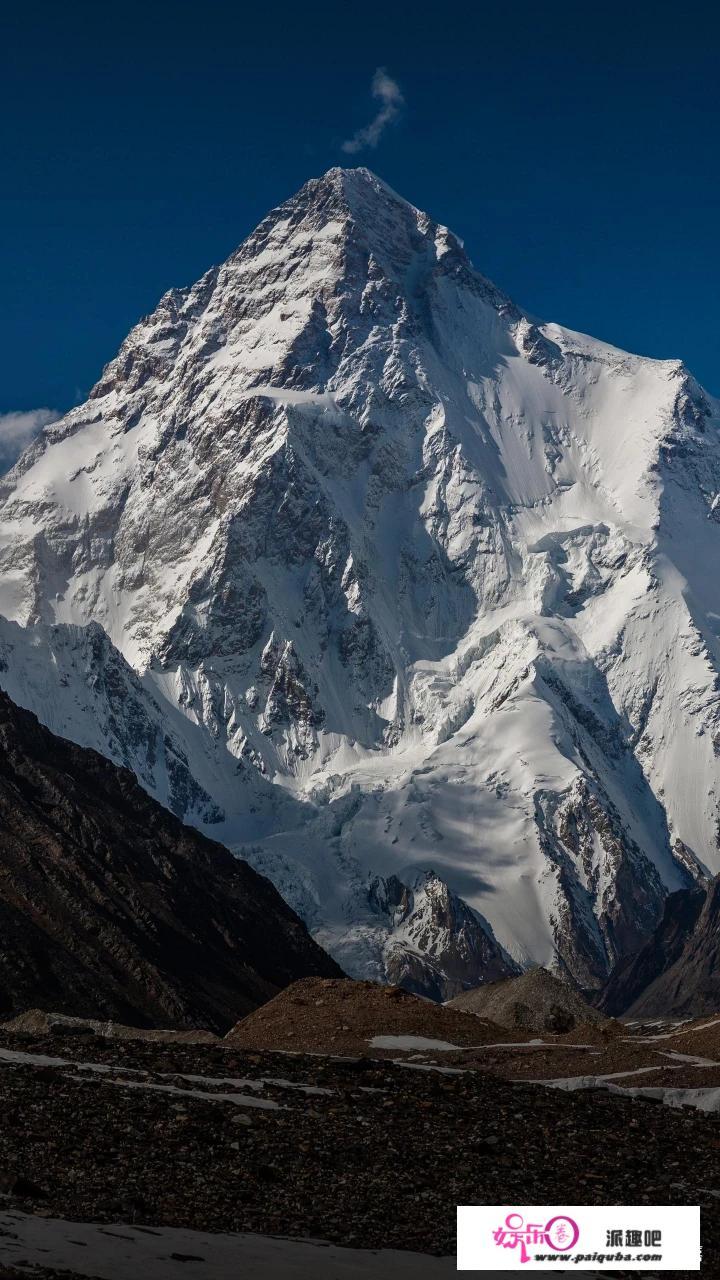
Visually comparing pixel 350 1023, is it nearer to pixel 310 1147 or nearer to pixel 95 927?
pixel 310 1147

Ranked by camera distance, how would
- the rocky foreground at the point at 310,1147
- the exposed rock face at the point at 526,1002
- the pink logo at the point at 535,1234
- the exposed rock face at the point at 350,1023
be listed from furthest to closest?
1. the exposed rock face at the point at 526,1002
2. the exposed rock face at the point at 350,1023
3. the rocky foreground at the point at 310,1147
4. the pink logo at the point at 535,1234

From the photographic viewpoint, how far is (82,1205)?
34.5 meters

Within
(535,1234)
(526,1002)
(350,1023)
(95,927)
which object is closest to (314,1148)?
(535,1234)

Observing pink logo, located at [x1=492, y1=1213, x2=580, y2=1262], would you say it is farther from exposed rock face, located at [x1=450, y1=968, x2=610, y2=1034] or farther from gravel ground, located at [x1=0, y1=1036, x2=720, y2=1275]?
exposed rock face, located at [x1=450, y1=968, x2=610, y2=1034]

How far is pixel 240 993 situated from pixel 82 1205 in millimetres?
147161

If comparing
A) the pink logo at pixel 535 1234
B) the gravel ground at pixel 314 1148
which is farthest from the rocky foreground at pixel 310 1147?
the pink logo at pixel 535 1234

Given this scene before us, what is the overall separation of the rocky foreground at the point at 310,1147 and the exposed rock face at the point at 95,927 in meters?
89.1

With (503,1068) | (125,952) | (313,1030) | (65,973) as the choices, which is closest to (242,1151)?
(503,1068)

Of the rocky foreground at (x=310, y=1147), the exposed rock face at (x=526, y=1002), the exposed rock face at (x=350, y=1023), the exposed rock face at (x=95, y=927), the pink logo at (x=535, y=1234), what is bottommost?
the pink logo at (x=535, y=1234)

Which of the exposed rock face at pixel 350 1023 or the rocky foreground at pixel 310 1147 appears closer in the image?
the rocky foreground at pixel 310 1147

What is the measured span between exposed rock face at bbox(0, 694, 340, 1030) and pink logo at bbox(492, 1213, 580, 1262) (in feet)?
340

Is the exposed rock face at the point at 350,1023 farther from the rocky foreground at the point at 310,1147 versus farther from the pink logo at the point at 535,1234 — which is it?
the pink logo at the point at 535,1234

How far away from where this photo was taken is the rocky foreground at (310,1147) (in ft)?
116

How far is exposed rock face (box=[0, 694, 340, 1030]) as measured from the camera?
147125 mm
